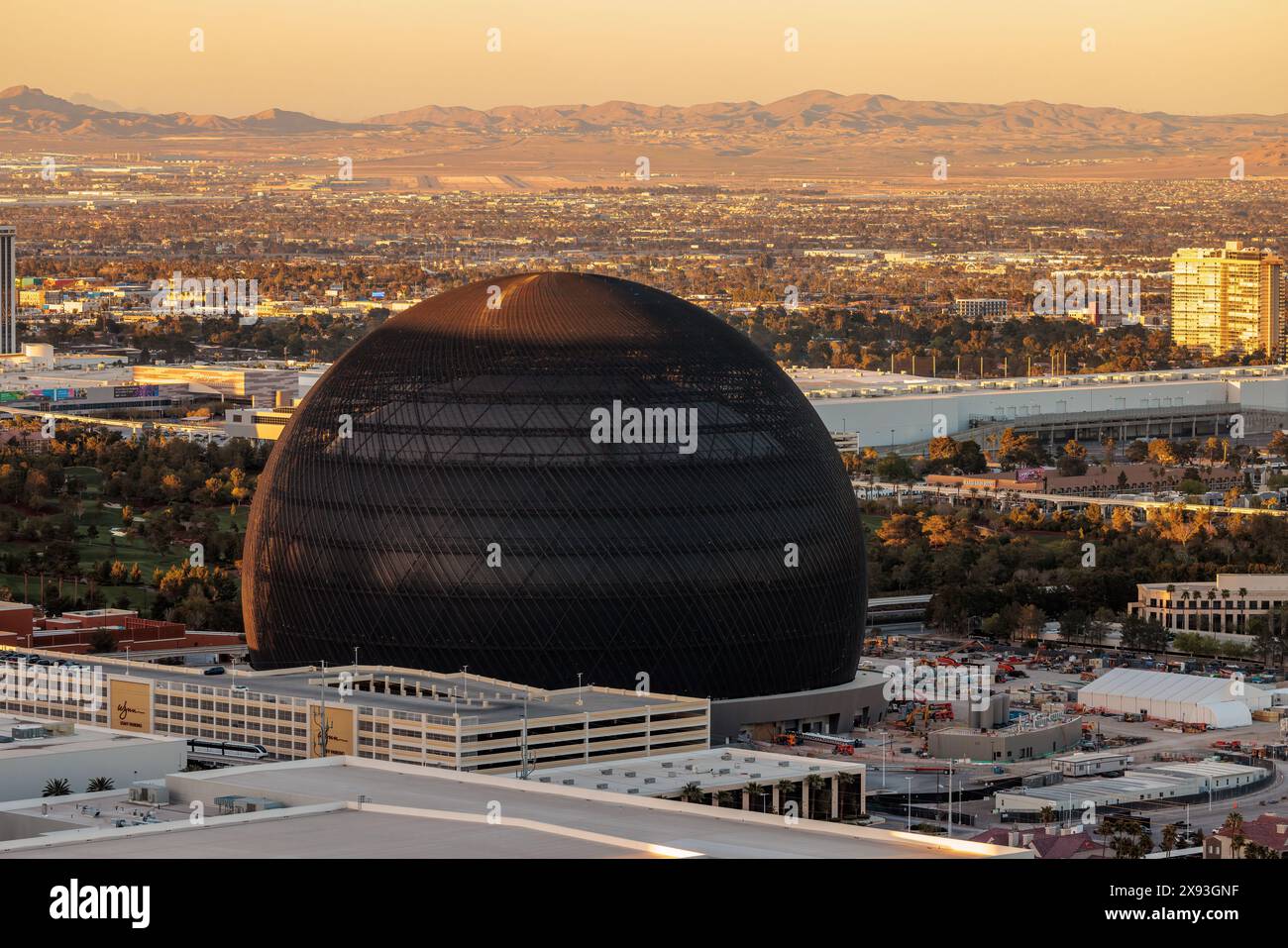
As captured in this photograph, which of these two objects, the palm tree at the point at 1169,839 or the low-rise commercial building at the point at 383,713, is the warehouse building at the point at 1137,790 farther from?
the low-rise commercial building at the point at 383,713

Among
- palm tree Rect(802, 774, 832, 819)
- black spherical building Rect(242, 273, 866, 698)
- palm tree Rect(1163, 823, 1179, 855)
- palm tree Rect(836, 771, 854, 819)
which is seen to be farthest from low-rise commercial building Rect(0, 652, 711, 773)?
palm tree Rect(1163, 823, 1179, 855)

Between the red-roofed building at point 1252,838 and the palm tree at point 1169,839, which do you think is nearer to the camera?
the red-roofed building at point 1252,838

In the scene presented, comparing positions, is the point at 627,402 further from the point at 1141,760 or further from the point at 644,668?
the point at 1141,760

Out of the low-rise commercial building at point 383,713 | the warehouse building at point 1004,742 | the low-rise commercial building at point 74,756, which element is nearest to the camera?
the low-rise commercial building at point 74,756

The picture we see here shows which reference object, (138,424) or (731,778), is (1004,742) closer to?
(731,778)

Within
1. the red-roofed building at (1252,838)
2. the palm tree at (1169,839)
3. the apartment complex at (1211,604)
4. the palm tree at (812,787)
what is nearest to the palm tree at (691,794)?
the palm tree at (812,787)

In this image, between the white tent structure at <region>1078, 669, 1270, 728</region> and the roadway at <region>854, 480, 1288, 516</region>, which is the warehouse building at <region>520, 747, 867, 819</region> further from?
the roadway at <region>854, 480, 1288, 516</region>
